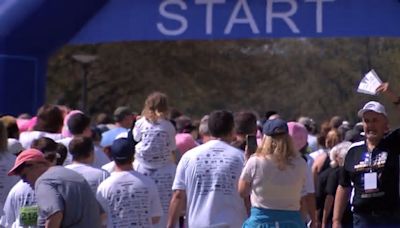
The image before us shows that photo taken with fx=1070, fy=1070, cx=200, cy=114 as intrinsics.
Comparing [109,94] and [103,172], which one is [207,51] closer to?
[109,94]

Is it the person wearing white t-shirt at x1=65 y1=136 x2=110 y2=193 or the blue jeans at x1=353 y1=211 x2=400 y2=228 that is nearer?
the blue jeans at x1=353 y1=211 x2=400 y2=228

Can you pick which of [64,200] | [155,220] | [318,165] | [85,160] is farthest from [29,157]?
[318,165]

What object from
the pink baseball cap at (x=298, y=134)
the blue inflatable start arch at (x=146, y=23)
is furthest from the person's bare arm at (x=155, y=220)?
the blue inflatable start arch at (x=146, y=23)

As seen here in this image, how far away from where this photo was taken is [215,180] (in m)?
8.14

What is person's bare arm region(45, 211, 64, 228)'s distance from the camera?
7.02 m

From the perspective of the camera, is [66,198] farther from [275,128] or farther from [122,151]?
[275,128]

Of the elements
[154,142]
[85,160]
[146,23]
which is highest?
[146,23]

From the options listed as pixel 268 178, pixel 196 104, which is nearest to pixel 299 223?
pixel 268 178

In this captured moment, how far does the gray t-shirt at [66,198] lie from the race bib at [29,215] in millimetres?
387

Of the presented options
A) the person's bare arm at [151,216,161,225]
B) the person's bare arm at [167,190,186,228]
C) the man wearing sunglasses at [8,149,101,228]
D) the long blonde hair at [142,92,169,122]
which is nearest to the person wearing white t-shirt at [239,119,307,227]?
the person's bare arm at [167,190,186,228]

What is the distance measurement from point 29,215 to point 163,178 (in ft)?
6.94

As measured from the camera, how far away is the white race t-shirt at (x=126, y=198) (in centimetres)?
809

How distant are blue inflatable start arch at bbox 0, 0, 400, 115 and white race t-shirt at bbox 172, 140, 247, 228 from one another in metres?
3.07

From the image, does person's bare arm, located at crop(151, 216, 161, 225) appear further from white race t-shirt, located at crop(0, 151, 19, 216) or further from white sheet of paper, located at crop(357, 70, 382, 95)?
white sheet of paper, located at crop(357, 70, 382, 95)
